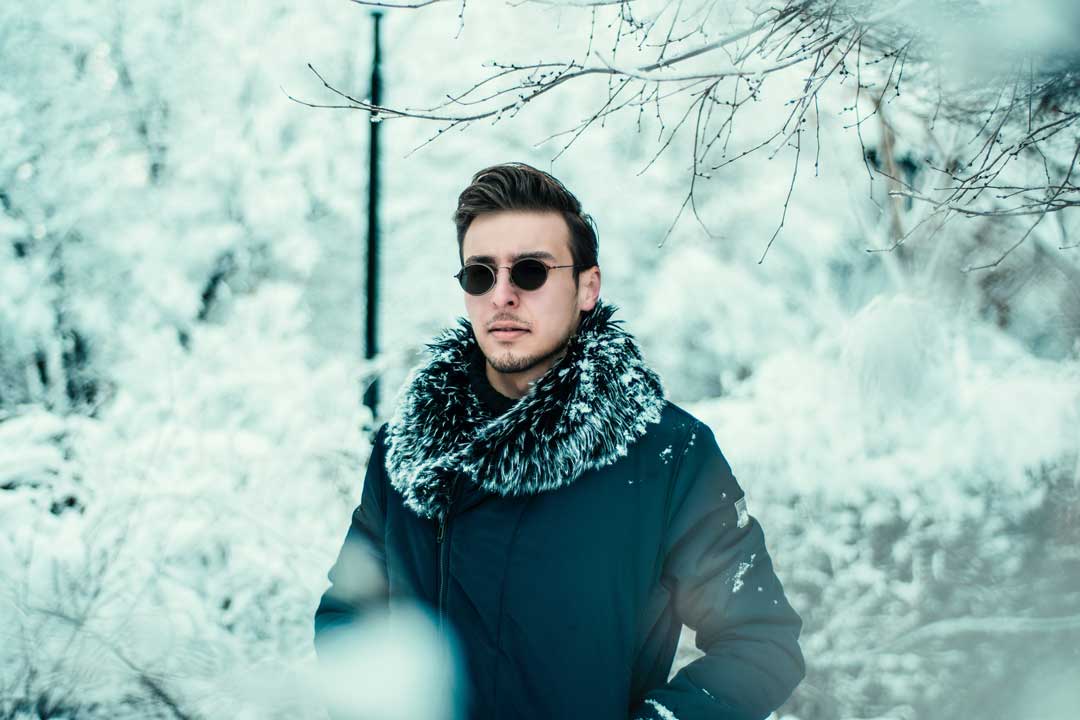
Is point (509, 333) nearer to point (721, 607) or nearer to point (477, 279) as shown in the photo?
point (477, 279)

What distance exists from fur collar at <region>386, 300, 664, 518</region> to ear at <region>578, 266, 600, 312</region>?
0.04m

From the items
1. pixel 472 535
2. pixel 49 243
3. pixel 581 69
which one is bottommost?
pixel 472 535

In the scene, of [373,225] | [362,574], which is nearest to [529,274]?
[362,574]

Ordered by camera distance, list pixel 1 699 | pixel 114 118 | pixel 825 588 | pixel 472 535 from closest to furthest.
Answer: pixel 472 535
pixel 1 699
pixel 825 588
pixel 114 118

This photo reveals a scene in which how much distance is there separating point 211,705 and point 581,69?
11.4 ft

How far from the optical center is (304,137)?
616 centimetres

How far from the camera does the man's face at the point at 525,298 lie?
5.94 feet

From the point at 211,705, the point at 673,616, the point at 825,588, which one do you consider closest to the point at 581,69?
the point at 673,616

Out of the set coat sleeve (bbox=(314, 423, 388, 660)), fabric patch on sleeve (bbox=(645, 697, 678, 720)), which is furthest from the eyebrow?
fabric patch on sleeve (bbox=(645, 697, 678, 720))

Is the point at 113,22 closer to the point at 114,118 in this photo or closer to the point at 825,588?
the point at 114,118

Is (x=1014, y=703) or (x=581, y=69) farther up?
(x=581, y=69)

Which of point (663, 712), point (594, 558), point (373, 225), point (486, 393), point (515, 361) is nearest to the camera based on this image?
point (663, 712)

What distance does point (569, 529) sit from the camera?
1.63m

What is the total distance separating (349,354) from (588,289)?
4.28 metres
